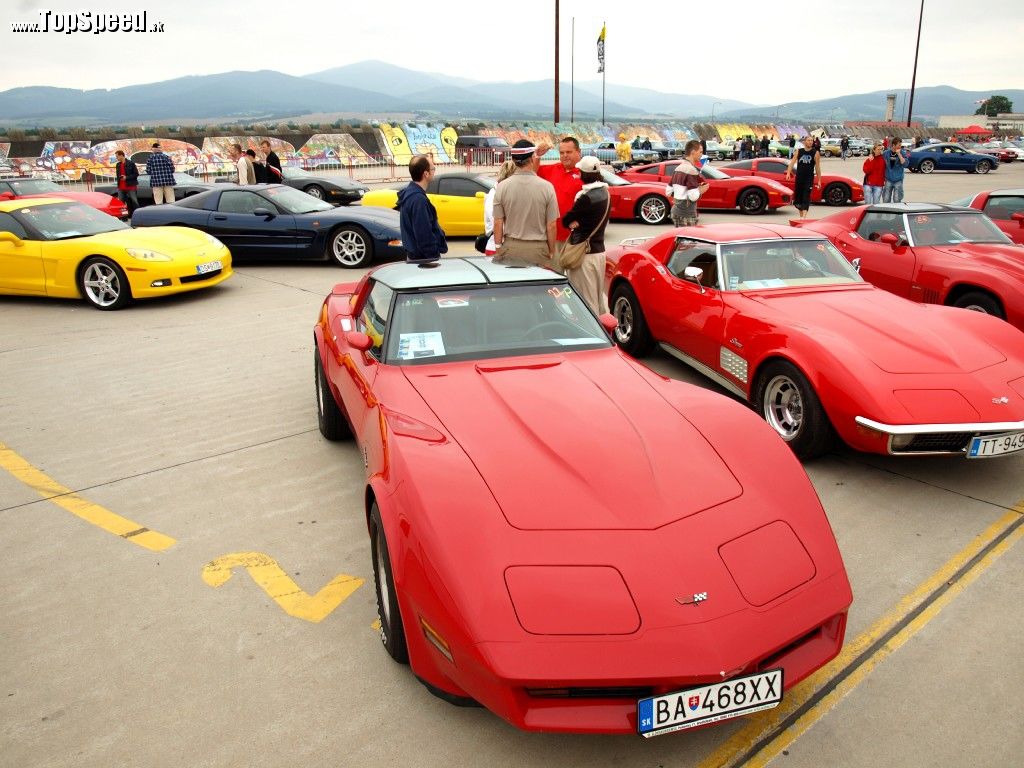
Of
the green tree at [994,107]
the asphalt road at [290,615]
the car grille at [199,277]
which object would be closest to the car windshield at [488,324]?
the asphalt road at [290,615]

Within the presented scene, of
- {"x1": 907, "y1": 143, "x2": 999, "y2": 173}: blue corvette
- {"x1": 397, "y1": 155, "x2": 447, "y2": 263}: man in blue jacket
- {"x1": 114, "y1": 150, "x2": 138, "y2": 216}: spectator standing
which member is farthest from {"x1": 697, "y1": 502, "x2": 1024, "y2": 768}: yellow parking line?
{"x1": 907, "y1": 143, "x2": 999, "y2": 173}: blue corvette

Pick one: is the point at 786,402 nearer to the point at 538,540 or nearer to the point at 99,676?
the point at 538,540

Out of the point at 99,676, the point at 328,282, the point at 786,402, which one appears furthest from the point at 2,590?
the point at 328,282

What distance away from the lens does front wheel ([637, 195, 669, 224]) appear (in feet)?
54.9

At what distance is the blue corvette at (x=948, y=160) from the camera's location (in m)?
34.0

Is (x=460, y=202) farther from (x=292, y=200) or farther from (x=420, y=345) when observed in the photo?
(x=420, y=345)

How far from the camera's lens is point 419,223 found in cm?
709

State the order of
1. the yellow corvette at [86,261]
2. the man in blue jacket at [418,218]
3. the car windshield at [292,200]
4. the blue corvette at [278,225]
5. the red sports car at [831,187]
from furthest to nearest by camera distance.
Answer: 1. the red sports car at [831,187]
2. the car windshield at [292,200]
3. the blue corvette at [278,225]
4. the yellow corvette at [86,261]
5. the man in blue jacket at [418,218]

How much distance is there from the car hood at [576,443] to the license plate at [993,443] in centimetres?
195

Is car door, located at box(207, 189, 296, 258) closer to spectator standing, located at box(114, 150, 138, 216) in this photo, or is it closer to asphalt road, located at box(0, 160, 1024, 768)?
spectator standing, located at box(114, 150, 138, 216)

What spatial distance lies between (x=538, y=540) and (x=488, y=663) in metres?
0.45

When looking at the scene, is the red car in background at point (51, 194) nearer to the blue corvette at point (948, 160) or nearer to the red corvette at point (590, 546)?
the red corvette at point (590, 546)

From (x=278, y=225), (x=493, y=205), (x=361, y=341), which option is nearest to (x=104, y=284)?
(x=278, y=225)

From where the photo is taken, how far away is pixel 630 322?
7.06 m
